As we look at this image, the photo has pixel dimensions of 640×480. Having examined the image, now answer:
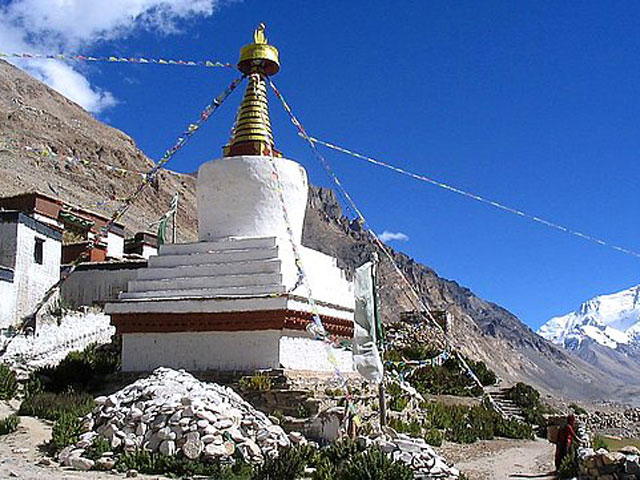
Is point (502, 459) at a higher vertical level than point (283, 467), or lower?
lower

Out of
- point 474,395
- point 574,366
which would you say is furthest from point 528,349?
point 474,395

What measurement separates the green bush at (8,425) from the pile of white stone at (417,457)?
16.5ft

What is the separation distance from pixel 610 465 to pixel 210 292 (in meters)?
7.27

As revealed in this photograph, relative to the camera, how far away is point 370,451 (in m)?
8.91

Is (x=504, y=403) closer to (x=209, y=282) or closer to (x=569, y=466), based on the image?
(x=569, y=466)

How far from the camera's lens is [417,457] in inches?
365

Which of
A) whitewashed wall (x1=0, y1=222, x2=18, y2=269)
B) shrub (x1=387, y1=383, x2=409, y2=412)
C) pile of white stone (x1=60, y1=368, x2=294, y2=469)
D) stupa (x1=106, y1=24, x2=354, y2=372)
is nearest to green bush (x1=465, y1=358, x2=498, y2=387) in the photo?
shrub (x1=387, y1=383, x2=409, y2=412)

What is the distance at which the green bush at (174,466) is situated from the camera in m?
9.05

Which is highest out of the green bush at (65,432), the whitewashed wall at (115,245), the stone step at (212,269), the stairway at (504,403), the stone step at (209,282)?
the whitewashed wall at (115,245)

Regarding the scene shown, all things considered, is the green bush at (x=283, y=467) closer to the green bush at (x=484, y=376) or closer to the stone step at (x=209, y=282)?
the stone step at (x=209, y=282)

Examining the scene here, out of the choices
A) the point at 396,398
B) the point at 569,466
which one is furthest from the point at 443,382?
the point at 569,466

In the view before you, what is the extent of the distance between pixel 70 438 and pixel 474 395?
1256 centimetres

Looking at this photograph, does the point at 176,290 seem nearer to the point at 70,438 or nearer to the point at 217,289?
the point at 217,289

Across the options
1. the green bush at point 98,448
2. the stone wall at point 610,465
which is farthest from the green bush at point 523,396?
the green bush at point 98,448
